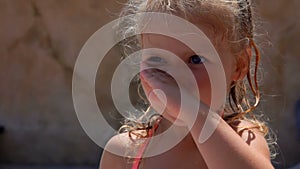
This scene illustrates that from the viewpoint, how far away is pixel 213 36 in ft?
3.50

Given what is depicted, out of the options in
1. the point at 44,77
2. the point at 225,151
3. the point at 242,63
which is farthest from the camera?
the point at 44,77

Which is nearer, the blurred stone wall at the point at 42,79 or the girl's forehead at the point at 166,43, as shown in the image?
the girl's forehead at the point at 166,43

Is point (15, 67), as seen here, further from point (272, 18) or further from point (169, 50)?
point (169, 50)

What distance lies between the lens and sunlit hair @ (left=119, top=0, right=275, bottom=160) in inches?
42.0

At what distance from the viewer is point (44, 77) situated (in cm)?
364

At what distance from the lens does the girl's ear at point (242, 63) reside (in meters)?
1.16

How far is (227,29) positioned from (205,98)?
0.14 meters

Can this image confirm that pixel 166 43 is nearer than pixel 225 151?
No

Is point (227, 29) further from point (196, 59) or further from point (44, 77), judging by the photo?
point (44, 77)

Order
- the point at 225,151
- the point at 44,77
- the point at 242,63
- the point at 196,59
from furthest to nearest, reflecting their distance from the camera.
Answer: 1. the point at 44,77
2. the point at 242,63
3. the point at 196,59
4. the point at 225,151

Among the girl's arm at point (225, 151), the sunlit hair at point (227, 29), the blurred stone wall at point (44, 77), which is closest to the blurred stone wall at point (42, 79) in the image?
the blurred stone wall at point (44, 77)

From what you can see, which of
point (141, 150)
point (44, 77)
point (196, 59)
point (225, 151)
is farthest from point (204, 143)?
point (44, 77)

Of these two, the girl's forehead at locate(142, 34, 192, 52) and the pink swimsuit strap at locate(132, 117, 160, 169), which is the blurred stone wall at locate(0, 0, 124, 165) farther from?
the girl's forehead at locate(142, 34, 192, 52)

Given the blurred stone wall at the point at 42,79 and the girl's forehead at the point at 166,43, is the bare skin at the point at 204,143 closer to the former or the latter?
the girl's forehead at the point at 166,43
